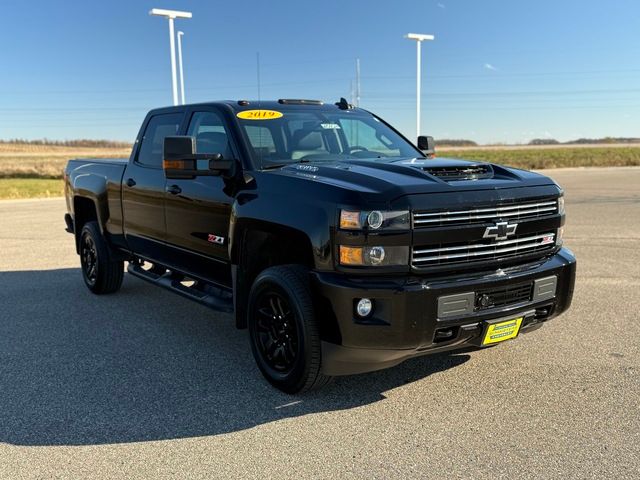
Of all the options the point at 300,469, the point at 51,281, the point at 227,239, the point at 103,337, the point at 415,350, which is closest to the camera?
the point at 300,469

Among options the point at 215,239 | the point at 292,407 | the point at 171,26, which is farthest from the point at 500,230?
the point at 171,26

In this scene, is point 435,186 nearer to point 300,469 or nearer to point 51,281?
point 300,469

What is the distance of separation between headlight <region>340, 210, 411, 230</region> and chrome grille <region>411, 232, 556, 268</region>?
186mm

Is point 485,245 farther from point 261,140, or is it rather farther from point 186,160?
point 186,160

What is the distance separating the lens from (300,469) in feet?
9.99

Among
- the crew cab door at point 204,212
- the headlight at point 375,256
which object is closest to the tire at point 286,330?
the headlight at point 375,256

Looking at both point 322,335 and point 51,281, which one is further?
point 51,281

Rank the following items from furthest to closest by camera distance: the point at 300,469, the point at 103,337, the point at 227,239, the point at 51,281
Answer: the point at 51,281, the point at 103,337, the point at 227,239, the point at 300,469

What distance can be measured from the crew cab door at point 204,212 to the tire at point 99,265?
168cm

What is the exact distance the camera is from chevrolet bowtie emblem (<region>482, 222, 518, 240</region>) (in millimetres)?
3645

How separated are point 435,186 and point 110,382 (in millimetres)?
2634

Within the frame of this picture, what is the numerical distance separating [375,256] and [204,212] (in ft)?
6.08

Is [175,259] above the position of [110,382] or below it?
above

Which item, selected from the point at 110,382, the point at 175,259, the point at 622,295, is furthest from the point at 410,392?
the point at 622,295
